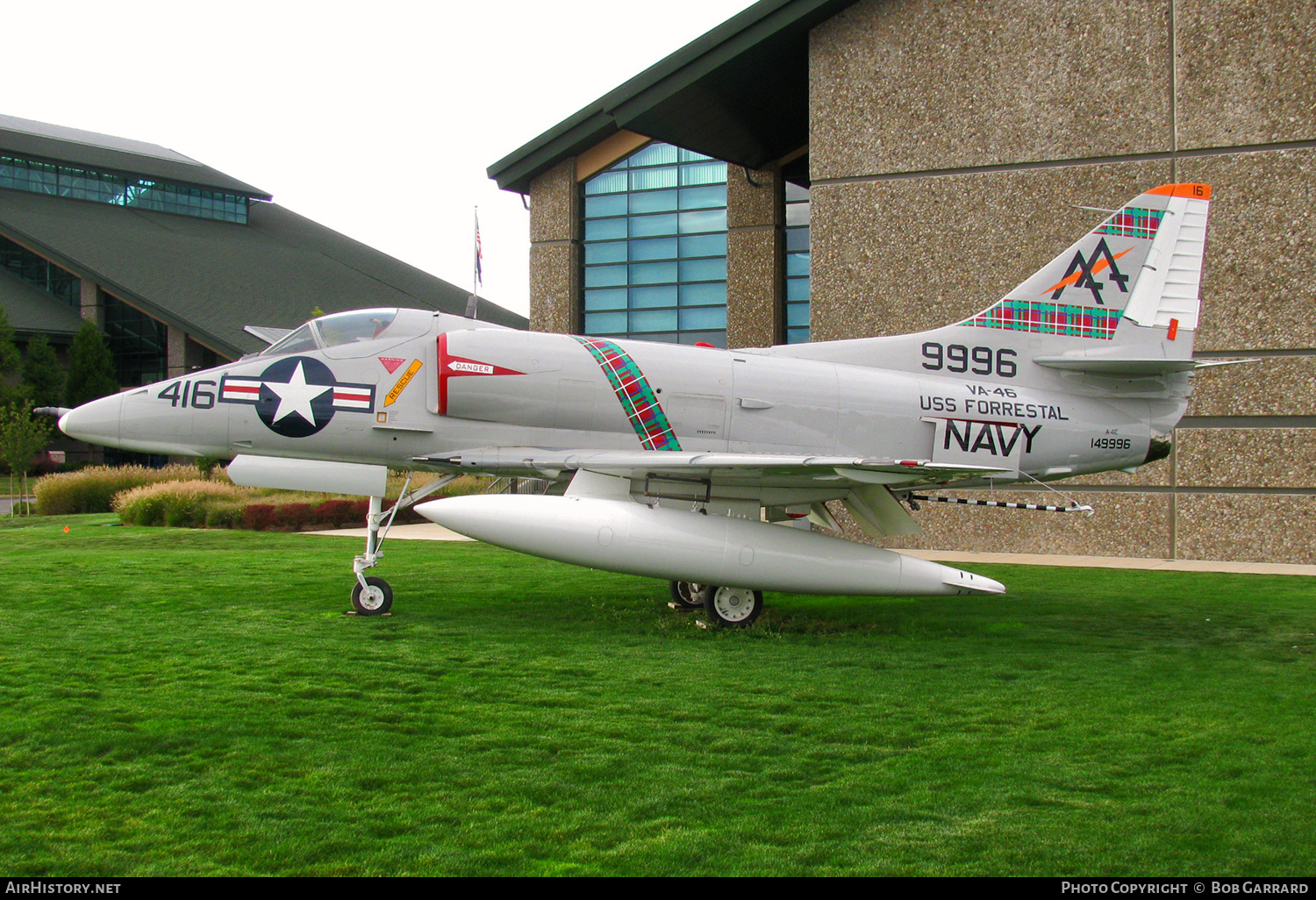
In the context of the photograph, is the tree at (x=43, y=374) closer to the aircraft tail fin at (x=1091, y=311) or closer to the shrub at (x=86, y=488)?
the shrub at (x=86, y=488)

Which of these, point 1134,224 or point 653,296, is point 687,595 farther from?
point 653,296

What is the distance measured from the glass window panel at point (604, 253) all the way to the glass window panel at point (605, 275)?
7.3 inches

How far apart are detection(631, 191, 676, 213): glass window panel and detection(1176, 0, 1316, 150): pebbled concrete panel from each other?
468 inches

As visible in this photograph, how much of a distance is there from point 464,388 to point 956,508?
9265 mm

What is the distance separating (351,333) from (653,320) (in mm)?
14967

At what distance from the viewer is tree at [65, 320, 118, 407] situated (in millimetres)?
38281

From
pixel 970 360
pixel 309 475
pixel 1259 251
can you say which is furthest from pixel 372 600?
pixel 1259 251

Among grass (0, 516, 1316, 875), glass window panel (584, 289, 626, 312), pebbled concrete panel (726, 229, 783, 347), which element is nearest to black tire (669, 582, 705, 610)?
grass (0, 516, 1316, 875)

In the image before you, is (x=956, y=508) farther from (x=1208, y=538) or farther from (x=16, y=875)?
(x=16, y=875)

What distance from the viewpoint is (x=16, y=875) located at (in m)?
3.63

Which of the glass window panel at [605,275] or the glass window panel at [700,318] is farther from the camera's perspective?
the glass window panel at [700,318]

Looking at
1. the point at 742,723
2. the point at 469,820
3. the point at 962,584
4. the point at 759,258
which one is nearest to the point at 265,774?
the point at 469,820

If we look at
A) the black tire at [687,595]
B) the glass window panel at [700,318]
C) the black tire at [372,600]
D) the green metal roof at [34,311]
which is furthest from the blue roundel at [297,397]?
the green metal roof at [34,311]

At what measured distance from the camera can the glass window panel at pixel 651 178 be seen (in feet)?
77.3
